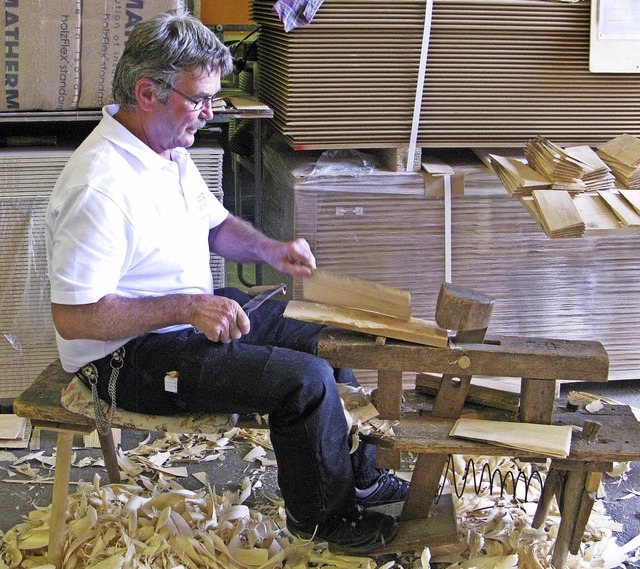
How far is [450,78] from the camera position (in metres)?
3.78

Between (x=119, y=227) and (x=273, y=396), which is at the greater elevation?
(x=119, y=227)

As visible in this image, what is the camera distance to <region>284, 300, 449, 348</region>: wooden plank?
270 centimetres

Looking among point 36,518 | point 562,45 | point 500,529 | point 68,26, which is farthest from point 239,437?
point 562,45

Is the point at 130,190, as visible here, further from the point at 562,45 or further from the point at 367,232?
the point at 562,45

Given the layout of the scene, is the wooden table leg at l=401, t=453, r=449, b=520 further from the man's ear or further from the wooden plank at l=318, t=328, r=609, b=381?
the man's ear

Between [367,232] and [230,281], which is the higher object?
[367,232]

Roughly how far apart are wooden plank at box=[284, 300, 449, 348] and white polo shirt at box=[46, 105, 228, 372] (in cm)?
46

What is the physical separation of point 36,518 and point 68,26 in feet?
6.70

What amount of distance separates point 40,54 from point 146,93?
100 cm

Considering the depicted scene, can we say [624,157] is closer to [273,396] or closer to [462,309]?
[462,309]

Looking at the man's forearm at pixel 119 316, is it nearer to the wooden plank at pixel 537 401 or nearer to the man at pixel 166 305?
the man at pixel 166 305

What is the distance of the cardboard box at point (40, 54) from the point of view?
3.53 m

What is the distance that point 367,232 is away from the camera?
3.94 m

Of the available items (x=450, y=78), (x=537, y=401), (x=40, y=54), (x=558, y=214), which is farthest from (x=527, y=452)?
(x=40, y=54)
